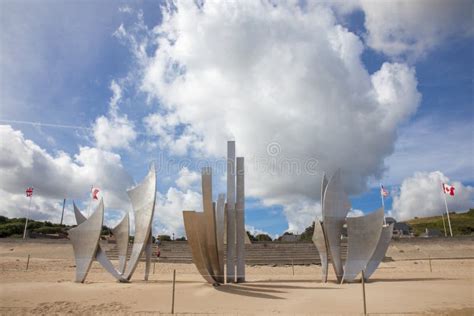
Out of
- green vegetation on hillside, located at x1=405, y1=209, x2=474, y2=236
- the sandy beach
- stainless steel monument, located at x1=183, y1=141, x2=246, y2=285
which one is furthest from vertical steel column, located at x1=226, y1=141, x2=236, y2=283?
green vegetation on hillside, located at x1=405, y1=209, x2=474, y2=236

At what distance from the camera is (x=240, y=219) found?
1471 cm

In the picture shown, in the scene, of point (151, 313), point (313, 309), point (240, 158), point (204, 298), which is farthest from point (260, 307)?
point (240, 158)

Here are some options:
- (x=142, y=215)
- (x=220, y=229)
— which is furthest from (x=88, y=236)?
(x=220, y=229)

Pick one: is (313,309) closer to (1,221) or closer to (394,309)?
(394,309)

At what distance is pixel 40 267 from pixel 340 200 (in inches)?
645

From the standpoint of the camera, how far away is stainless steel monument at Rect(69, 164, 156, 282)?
561 inches

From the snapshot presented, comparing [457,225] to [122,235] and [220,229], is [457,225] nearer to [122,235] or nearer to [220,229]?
[220,229]

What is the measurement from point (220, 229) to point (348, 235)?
15.5 feet

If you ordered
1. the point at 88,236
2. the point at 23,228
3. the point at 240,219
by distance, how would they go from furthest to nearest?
1. the point at 23,228
2. the point at 240,219
3. the point at 88,236

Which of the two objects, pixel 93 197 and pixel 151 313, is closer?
pixel 151 313

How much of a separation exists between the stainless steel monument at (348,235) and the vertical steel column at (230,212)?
3.25 m

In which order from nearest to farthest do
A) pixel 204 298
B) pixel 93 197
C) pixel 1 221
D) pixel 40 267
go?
pixel 204 298, pixel 40 267, pixel 93 197, pixel 1 221

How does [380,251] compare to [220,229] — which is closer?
[220,229]

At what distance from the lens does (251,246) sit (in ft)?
97.6
